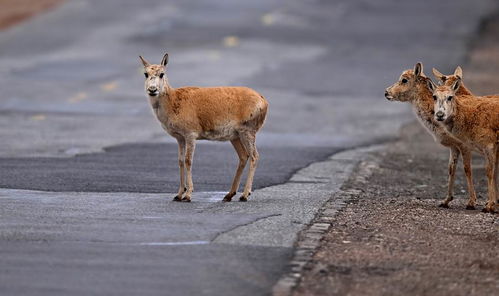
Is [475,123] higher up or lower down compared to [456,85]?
lower down

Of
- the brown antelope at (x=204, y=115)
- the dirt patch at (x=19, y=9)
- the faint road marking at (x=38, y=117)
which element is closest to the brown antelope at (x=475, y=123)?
the brown antelope at (x=204, y=115)

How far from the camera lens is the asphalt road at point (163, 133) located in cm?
1098

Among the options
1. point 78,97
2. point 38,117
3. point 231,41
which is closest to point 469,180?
point 38,117

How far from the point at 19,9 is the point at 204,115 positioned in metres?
35.2

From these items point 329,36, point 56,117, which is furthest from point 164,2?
point 56,117

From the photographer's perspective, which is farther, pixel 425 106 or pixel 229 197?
pixel 425 106

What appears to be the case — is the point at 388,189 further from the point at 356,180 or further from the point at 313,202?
the point at 313,202

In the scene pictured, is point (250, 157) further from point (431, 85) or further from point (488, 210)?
point (488, 210)

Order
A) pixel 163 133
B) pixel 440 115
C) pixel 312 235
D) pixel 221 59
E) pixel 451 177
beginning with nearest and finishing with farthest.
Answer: pixel 312 235
pixel 440 115
pixel 451 177
pixel 163 133
pixel 221 59

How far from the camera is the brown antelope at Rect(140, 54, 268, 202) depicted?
14547 millimetres

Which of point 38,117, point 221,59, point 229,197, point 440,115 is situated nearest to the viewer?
point 440,115

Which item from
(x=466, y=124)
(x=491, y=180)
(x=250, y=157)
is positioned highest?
(x=466, y=124)

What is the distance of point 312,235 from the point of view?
40.5 feet

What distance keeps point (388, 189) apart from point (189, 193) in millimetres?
3635
